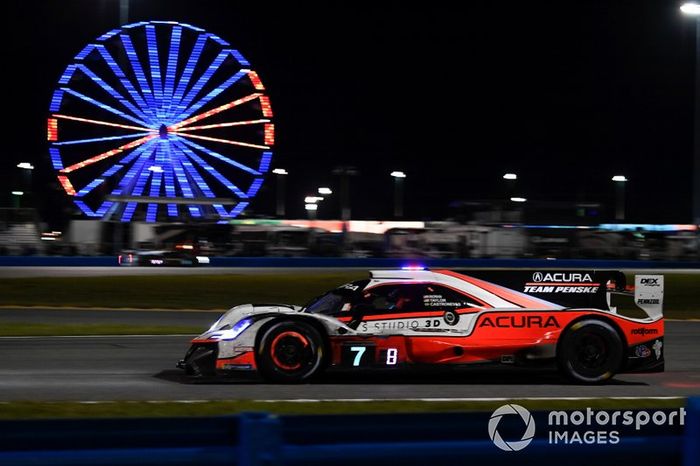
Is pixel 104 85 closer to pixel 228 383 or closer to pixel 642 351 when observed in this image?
pixel 228 383

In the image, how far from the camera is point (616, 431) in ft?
12.1

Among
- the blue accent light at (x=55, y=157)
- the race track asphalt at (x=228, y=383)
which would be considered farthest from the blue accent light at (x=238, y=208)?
the race track asphalt at (x=228, y=383)

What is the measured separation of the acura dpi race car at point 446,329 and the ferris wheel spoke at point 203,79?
28570 millimetres

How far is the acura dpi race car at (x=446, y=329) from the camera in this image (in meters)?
9.01

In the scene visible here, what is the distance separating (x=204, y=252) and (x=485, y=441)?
33941 mm

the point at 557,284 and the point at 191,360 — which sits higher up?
the point at 557,284

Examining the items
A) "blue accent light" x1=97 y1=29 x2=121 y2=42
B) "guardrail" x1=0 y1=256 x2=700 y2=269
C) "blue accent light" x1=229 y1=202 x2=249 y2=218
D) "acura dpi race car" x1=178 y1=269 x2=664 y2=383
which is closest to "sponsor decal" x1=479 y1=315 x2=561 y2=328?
"acura dpi race car" x1=178 y1=269 x2=664 y2=383

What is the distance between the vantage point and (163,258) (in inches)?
1391

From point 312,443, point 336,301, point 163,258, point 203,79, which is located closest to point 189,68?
point 203,79

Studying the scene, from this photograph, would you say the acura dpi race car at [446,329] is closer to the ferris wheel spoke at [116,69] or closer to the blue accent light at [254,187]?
the ferris wheel spoke at [116,69]

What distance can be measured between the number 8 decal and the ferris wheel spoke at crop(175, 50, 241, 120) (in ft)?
96.1

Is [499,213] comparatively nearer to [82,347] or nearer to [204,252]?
[204,252]

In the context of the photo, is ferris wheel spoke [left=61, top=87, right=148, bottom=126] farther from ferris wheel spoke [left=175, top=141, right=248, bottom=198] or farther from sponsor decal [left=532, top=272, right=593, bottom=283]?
sponsor decal [left=532, top=272, right=593, bottom=283]

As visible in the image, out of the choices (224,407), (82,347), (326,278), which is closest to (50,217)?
(326,278)
